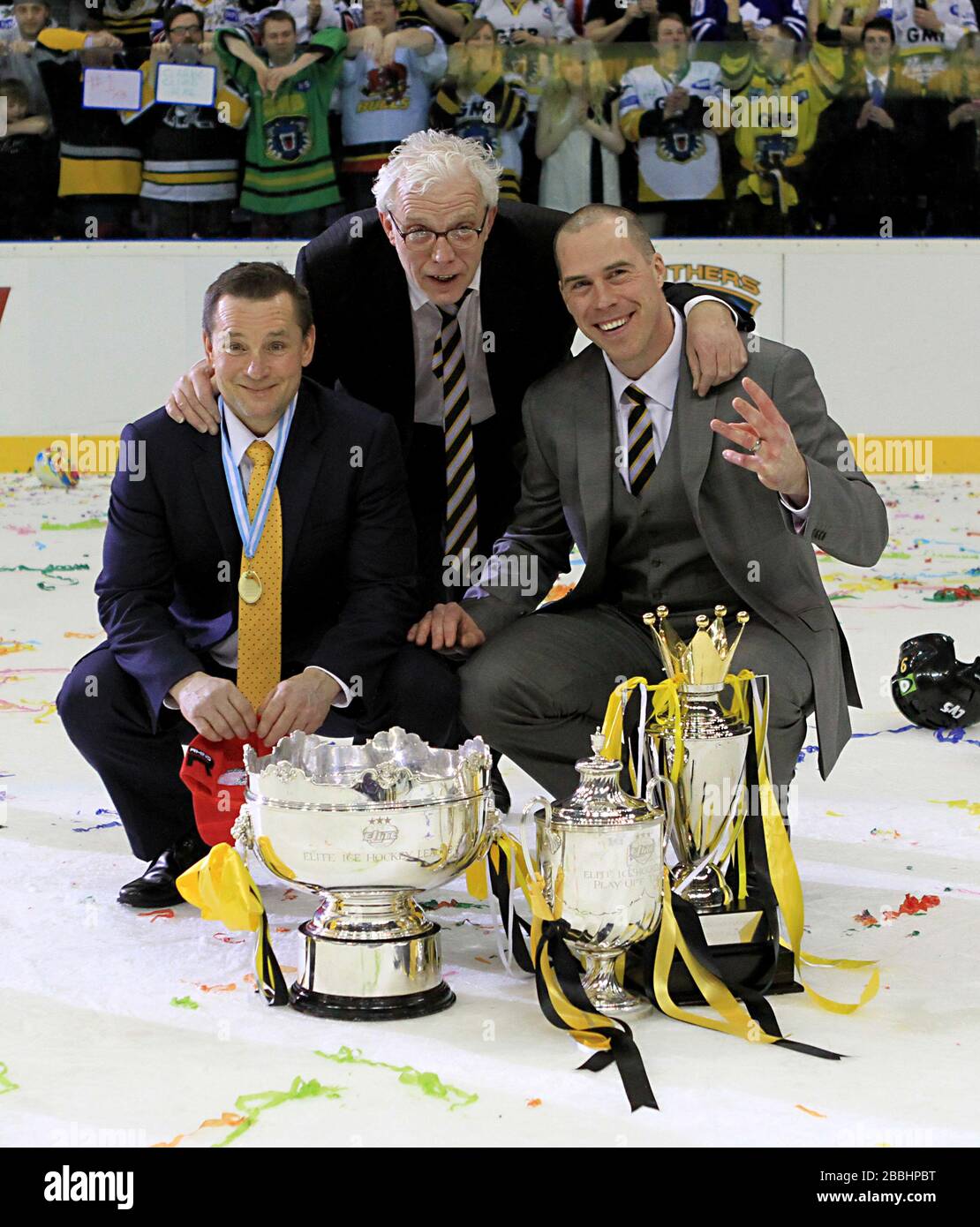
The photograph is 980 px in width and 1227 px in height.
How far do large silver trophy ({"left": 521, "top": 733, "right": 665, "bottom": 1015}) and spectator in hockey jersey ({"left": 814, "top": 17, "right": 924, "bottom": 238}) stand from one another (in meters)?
7.61

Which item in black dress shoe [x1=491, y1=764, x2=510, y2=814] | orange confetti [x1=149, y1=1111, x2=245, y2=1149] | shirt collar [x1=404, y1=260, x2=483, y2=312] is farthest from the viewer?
black dress shoe [x1=491, y1=764, x2=510, y2=814]

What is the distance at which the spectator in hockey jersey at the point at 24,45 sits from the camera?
9.12 m

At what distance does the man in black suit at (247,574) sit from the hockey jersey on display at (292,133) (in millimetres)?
6406

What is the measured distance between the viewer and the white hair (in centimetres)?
319

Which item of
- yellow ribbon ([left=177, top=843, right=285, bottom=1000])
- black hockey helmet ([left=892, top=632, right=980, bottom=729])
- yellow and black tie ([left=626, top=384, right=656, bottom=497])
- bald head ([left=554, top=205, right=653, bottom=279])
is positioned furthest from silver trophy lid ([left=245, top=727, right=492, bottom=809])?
black hockey helmet ([left=892, top=632, right=980, bottom=729])

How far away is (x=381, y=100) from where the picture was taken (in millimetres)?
9109

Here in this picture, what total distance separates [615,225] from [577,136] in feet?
21.4

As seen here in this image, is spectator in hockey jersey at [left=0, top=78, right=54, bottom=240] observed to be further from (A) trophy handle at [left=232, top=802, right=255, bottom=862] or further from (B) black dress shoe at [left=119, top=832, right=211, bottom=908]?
(A) trophy handle at [left=232, top=802, right=255, bottom=862]

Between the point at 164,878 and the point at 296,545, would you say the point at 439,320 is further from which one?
the point at 164,878

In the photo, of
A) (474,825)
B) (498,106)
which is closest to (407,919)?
(474,825)
